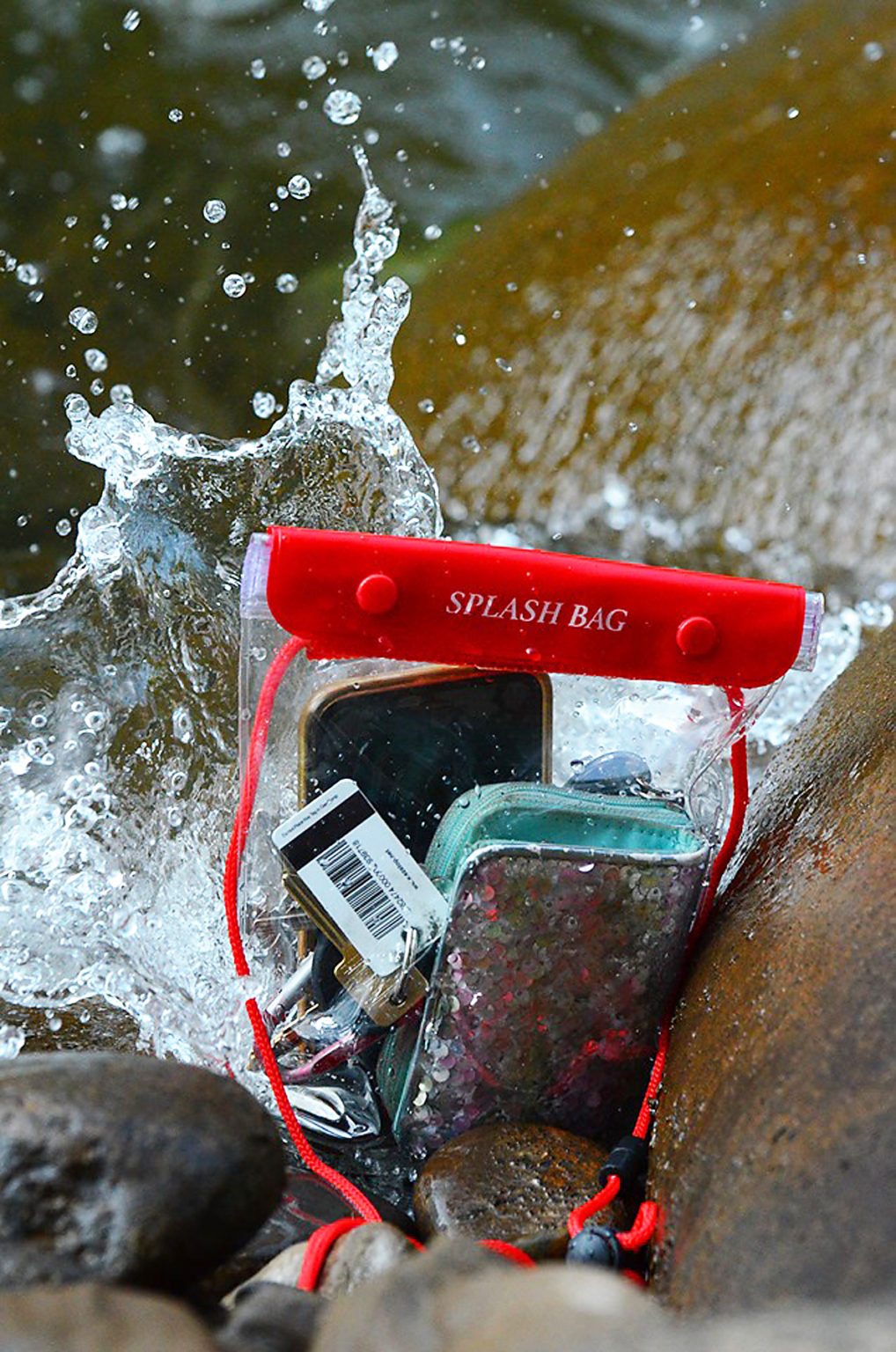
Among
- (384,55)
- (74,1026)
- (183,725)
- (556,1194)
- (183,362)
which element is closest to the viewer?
(556,1194)

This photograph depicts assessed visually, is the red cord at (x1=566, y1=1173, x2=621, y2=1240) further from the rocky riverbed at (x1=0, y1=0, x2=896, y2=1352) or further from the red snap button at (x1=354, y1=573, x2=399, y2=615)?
the red snap button at (x1=354, y1=573, x2=399, y2=615)

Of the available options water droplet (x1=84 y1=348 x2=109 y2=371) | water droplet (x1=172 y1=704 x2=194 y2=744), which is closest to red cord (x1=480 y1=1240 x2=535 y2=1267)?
water droplet (x1=172 y1=704 x2=194 y2=744)

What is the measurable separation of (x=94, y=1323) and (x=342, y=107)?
13.4 feet

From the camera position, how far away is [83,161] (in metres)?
4.24

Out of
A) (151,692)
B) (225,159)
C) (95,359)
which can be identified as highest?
(151,692)

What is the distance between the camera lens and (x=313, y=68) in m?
4.46

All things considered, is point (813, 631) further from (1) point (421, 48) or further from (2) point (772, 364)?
(1) point (421, 48)

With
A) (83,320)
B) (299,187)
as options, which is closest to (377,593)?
(83,320)

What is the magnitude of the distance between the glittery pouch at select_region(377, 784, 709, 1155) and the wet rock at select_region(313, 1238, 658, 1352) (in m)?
0.53

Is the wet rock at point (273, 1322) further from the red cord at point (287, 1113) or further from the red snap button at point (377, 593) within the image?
the red snap button at point (377, 593)

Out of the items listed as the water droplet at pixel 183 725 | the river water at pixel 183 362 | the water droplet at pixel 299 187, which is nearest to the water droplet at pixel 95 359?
the river water at pixel 183 362

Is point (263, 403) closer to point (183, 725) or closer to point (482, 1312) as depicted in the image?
point (183, 725)

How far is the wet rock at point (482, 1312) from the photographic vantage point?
748 mm

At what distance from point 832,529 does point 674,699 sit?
1.48 m
